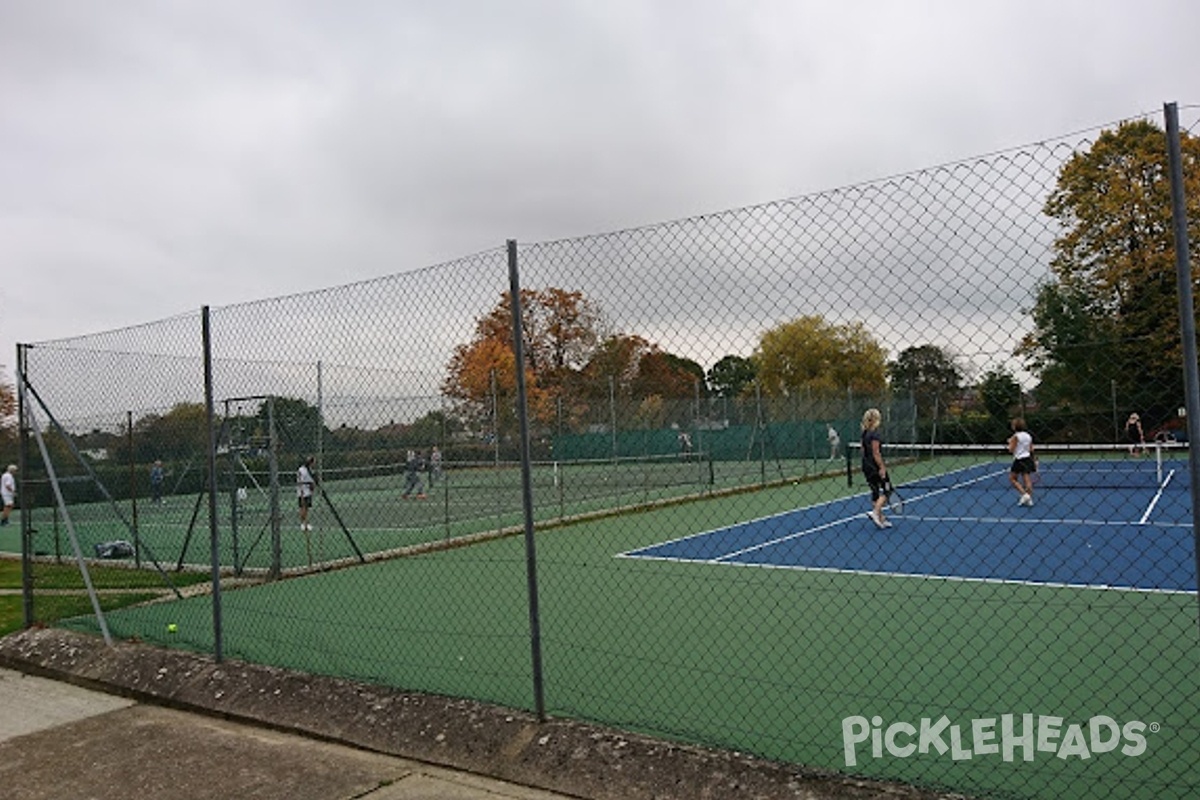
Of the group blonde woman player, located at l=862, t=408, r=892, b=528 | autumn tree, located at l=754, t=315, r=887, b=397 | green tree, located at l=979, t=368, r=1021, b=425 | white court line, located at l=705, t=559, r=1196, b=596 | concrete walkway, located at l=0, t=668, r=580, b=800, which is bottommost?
concrete walkway, located at l=0, t=668, r=580, b=800

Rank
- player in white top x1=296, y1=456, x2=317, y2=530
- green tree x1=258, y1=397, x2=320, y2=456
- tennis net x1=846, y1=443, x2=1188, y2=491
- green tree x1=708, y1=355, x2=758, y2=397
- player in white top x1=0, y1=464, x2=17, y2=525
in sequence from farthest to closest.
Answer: player in white top x1=0, y1=464, x2=17, y2=525
player in white top x1=296, y1=456, x2=317, y2=530
green tree x1=258, y1=397, x2=320, y2=456
green tree x1=708, y1=355, x2=758, y2=397
tennis net x1=846, y1=443, x2=1188, y2=491

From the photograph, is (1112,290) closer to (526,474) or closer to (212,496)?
(526,474)

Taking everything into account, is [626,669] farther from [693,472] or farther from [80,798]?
[693,472]

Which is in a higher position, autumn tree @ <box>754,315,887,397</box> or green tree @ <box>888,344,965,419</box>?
autumn tree @ <box>754,315,887,397</box>

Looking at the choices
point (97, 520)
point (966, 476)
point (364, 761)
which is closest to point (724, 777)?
point (364, 761)

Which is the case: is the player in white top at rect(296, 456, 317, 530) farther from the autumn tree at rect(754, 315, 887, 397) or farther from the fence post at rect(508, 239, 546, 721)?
the fence post at rect(508, 239, 546, 721)

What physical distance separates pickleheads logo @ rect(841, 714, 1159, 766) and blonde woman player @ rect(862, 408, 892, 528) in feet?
25.2

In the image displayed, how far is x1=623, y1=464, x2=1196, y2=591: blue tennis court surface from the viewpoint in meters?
9.12

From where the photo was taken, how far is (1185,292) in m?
3.03

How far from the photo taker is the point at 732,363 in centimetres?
478

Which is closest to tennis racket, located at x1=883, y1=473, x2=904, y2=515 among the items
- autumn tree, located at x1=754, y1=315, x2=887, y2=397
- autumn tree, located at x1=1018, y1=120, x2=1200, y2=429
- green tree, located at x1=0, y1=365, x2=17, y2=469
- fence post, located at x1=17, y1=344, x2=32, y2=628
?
autumn tree, located at x1=754, y1=315, x2=887, y2=397

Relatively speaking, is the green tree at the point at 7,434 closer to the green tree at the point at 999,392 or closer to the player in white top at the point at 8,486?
the player in white top at the point at 8,486

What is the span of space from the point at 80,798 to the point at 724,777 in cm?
311

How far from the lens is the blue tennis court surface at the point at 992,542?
9.12m
